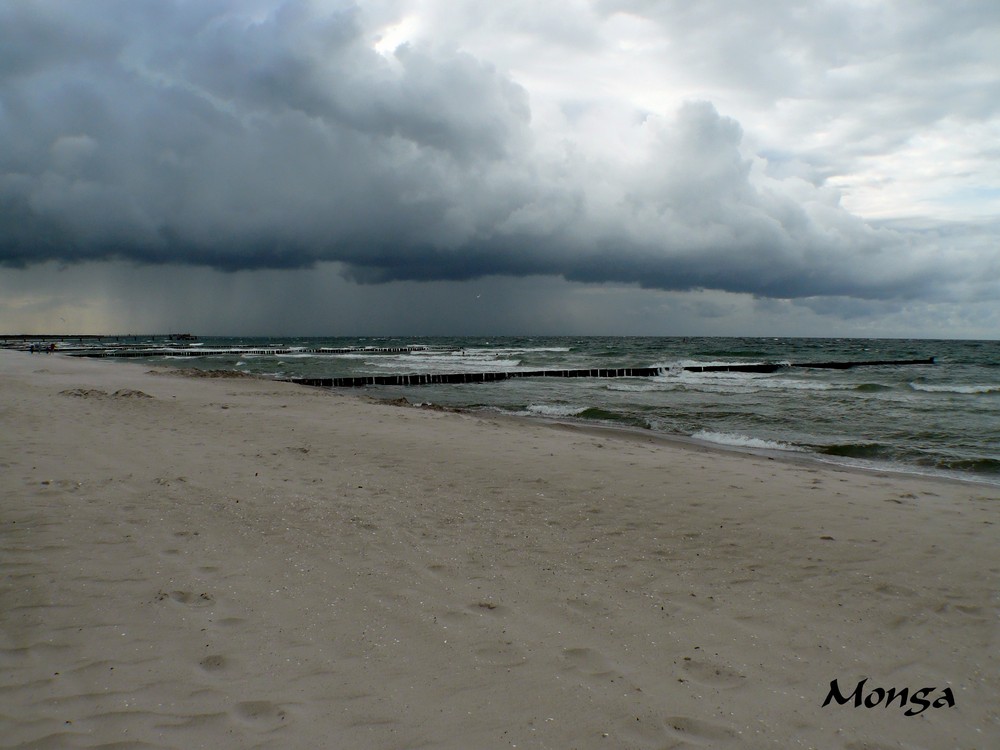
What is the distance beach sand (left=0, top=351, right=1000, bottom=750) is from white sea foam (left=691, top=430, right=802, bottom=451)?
14.6ft

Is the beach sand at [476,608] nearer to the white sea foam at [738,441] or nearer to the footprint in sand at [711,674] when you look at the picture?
the footprint in sand at [711,674]

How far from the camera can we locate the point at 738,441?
41.4ft

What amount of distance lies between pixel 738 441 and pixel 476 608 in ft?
33.4

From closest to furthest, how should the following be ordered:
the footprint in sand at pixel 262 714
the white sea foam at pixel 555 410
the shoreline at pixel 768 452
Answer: the footprint in sand at pixel 262 714, the shoreline at pixel 768 452, the white sea foam at pixel 555 410

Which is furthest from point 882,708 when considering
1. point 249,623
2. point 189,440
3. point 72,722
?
point 189,440

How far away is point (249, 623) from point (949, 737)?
3595 mm

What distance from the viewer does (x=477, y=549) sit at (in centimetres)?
482

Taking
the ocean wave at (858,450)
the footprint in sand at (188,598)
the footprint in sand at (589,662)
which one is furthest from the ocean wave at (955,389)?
the footprint in sand at (188,598)

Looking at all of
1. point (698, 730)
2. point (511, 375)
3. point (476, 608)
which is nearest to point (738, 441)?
point (476, 608)

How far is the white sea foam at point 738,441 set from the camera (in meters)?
12.0

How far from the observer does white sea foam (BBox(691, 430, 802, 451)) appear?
12.0 m

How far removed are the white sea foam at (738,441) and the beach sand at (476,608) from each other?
4455 mm

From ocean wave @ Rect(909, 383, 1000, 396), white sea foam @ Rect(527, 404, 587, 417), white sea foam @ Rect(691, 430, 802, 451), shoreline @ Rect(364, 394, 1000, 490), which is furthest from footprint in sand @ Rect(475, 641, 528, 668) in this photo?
ocean wave @ Rect(909, 383, 1000, 396)

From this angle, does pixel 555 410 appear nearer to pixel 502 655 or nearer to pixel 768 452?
pixel 768 452
